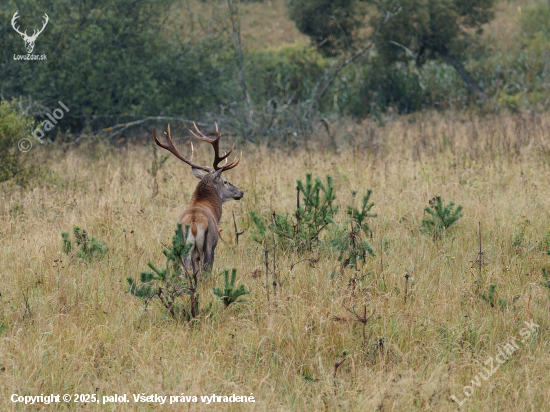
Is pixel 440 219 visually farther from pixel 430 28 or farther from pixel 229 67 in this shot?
pixel 430 28

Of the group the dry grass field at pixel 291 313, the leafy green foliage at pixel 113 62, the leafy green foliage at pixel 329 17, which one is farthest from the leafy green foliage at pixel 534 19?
the dry grass field at pixel 291 313

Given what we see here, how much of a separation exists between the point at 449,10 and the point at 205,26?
6.80 metres

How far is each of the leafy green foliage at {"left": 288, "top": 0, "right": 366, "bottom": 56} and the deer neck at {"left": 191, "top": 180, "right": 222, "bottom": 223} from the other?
1116 cm

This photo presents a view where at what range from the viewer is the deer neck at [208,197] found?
596 cm

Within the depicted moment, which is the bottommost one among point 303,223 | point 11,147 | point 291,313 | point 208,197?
point 291,313

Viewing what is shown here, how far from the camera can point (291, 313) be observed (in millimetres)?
4387

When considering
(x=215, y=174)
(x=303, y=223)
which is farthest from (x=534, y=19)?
(x=215, y=174)

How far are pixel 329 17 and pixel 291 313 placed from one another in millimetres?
13763

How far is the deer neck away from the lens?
5.96 meters

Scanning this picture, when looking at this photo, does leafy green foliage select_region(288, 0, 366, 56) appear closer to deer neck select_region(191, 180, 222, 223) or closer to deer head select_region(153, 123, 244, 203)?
deer head select_region(153, 123, 244, 203)

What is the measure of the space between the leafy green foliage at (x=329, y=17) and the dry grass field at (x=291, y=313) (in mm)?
9717

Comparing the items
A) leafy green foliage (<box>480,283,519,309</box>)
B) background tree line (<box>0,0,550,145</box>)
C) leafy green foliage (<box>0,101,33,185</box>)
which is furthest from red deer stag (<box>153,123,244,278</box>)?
background tree line (<box>0,0,550,145</box>)

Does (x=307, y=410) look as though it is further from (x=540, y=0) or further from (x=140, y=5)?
(x=540, y=0)

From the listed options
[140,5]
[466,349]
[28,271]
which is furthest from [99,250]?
[140,5]
